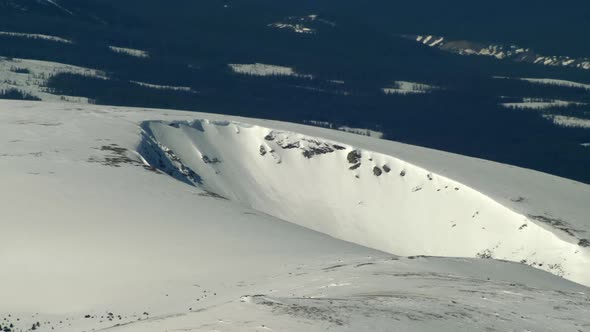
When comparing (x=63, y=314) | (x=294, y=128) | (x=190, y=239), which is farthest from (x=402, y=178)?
(x=63, y=314)

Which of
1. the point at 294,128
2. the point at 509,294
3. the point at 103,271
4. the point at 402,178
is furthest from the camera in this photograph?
the point at 294,128

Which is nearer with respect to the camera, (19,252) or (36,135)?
(19,252)

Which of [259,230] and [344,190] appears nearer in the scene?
[259,230]

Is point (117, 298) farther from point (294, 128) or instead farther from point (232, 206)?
point (294, 128)

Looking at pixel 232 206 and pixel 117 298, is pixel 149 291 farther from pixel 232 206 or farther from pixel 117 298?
pixel 232 206

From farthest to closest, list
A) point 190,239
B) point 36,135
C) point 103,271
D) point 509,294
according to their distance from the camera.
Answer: point 36,135
point 190,239
point 103,271
point 509,294

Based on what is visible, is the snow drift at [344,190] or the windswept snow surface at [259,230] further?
the snow drift at [344,190]

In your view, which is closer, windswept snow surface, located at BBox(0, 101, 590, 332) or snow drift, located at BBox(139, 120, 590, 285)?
windswept snow surface, located at BBox(0, 101, 590, 332)

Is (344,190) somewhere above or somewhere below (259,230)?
below
